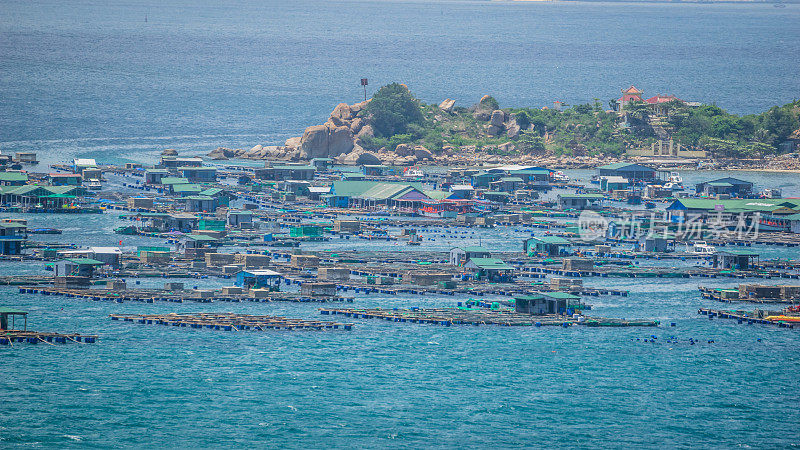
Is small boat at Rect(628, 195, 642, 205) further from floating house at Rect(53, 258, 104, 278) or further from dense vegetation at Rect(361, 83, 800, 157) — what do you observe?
floating house at Rect(53, 258, 104, 278)

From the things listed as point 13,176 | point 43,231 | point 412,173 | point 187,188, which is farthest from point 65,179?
point 412,173

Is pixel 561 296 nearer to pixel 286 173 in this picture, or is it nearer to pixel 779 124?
pixel 286 173

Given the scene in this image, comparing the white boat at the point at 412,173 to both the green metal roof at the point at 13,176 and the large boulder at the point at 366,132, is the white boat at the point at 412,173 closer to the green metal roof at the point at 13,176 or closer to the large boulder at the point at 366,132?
the large boulder at the point at 366,132

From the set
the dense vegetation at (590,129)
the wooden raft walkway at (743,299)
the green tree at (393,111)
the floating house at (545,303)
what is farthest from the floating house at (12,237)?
the green tree at (393,111)

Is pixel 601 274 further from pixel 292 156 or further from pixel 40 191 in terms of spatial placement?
pixel 292 156

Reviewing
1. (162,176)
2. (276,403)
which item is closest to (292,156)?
(162,176)

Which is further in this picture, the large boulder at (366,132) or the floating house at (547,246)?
the large boulder at (366,132)
